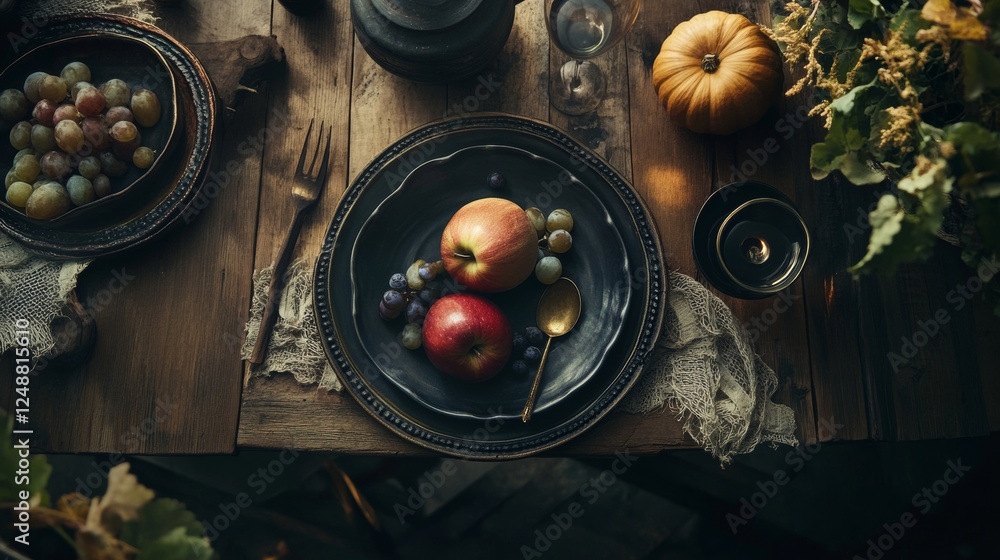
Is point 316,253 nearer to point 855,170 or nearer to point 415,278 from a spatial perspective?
point 415,278

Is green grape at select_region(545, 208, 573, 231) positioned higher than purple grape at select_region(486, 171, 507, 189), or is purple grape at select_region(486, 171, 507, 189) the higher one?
purple grape at select_region(486, 171, 507, 189)

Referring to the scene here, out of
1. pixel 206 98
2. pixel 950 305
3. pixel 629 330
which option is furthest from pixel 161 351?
pixel 950 305

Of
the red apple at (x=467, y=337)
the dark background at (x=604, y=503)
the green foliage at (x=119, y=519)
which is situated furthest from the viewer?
the dark background at (x=604, y=503)

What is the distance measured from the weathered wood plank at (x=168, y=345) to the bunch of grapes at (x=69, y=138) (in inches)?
6.0

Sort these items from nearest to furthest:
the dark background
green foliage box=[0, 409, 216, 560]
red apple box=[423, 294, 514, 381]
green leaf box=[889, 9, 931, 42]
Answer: green foliage box=[0, 409, 216, 560] → green leaf box=[889, 9, 931, 42] → red apple box=[423, 294, 514, 381] → the dark background

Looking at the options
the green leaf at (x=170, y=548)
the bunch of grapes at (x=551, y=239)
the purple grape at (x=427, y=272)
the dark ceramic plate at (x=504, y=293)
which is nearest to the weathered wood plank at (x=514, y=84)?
the dark ceramic plate at (x=504, y=293)

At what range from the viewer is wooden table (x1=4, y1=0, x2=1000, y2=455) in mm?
1221

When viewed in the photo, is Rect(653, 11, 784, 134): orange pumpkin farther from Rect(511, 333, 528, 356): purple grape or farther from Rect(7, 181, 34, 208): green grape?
Rect(7, 181, 34, 208): green grape

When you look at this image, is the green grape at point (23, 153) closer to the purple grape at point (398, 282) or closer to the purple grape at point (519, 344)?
the purple grape at point (398, 282)

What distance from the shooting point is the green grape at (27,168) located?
3.94 ft

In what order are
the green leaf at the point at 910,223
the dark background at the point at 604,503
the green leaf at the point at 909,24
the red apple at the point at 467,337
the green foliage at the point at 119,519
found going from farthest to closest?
the dark background at the point at 604,503 < the red apple at the point at 467,337 < the green leaf at the point at 909,24 < the green leaf at the point at 910,223 < the green foliage at the point at 119,519

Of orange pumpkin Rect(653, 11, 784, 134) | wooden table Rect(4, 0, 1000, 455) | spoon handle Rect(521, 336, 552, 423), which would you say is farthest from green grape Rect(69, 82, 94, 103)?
A: orange pumpkin Rect(653, 11, 784, 134)

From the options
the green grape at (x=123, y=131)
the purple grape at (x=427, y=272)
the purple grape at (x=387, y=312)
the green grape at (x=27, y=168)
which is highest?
the green grape at (x=123, y=131)

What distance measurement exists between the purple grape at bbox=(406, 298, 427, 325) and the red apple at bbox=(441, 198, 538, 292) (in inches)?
3.4
